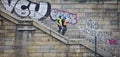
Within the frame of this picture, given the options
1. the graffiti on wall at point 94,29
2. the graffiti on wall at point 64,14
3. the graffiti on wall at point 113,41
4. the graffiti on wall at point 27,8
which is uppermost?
the graffiti on wall at point 27,8

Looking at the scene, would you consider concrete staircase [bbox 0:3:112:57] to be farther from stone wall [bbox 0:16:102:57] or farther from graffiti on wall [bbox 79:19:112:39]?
graffiti on wall [bbox 79:19:112:39]

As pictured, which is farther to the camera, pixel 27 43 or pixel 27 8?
pixel 27 8

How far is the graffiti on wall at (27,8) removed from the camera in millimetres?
23828

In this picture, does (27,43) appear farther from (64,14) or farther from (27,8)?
(64,14)

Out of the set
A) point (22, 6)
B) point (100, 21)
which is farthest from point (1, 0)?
point (100, 21)

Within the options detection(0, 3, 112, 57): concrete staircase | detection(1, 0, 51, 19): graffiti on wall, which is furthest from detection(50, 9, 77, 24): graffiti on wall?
detection(0, 3, 112, 57): concrete staircase

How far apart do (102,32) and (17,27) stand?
7103 mm

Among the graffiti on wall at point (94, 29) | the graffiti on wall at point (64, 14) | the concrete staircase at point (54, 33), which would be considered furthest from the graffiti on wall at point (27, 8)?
the concrete staircase at point (54, 33)

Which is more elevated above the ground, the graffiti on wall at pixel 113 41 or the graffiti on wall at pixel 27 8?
the graffiti on wall at pixel 27 8

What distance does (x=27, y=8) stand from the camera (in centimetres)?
2391

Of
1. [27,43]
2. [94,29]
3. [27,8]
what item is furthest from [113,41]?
[27,43]

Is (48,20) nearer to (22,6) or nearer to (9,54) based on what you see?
(22,6)

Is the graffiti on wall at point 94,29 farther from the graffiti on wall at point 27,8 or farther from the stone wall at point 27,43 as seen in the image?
the stone wall at point 27,43

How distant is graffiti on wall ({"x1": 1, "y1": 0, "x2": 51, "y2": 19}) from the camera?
23.8 m
